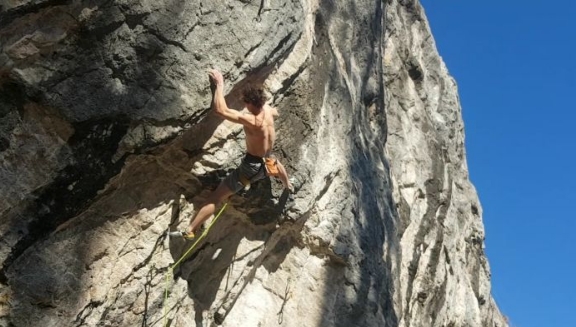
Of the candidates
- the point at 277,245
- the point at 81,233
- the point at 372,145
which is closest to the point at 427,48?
the point at 372,145

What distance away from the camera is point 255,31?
22.9 ft

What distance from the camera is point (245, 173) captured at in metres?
6.70

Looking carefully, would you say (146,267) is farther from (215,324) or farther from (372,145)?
(372,145)

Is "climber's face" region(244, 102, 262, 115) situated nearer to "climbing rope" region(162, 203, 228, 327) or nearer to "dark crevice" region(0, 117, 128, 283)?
"climbing rope" region(162, 203, 228, 327)

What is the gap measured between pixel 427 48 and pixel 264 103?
10364 mm

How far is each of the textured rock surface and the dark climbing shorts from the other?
0.60 feet

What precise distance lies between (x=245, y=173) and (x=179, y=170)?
0.69 metres

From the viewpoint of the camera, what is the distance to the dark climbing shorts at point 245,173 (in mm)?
6695

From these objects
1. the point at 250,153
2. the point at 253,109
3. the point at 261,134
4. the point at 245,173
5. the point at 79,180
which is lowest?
the point at 79,180

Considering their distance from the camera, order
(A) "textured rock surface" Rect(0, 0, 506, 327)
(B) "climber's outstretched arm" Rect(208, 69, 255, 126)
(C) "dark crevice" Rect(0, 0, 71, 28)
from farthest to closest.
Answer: (B) "climber's outstretched arm" Rect(208, 69, 255, 126) → (A) "textured rock surface" Rect(0, 0, 506, 327) → (C) "dark crevice" Rect(0, 0, 71, 28)

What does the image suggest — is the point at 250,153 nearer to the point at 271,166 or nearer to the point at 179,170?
the point at 271,166

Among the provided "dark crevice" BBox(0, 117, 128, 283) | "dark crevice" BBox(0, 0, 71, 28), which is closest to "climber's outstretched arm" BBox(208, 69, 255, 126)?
"dark crevice" BBox(0, 117, 128, 283)

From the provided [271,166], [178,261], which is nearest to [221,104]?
[271,166]

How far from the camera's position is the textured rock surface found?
577cm
